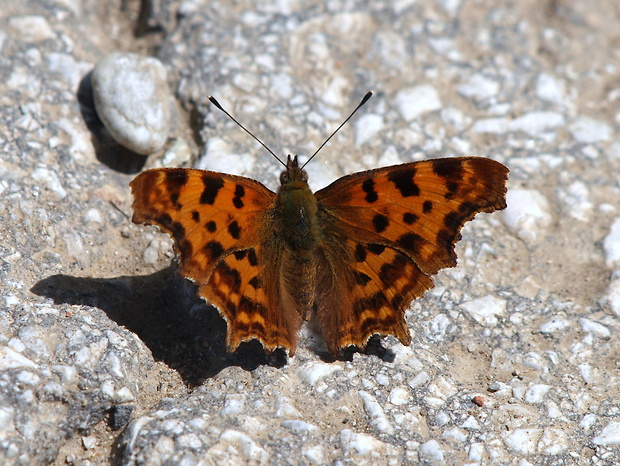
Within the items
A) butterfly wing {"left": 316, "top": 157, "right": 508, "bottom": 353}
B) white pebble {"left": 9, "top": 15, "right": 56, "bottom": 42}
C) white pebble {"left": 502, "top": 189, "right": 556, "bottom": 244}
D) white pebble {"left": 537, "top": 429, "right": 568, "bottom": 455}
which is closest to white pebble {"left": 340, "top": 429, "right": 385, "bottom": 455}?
butterfly wing {"left": 316, "top": 157, "right": 508, "bottom": 353}

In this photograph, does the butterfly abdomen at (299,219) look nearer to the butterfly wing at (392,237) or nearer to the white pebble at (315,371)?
the butterfly wing at (392,237)

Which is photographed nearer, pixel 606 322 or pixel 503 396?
pixel 503 396

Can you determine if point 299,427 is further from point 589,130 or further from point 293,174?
point 589,130

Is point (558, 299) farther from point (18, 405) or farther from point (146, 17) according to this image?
point (146, 17)

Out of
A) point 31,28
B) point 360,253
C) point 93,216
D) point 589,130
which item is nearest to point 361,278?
point 360,253

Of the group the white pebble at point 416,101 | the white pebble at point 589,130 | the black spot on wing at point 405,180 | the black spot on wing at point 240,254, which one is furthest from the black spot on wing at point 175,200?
the white pebble at point 589,130

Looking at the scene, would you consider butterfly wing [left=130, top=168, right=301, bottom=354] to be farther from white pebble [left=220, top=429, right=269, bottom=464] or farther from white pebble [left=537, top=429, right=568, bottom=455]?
white pebble [left=537, top=429, right=568, bottom=455]

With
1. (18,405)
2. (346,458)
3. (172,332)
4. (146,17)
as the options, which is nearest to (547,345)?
(346,458)
